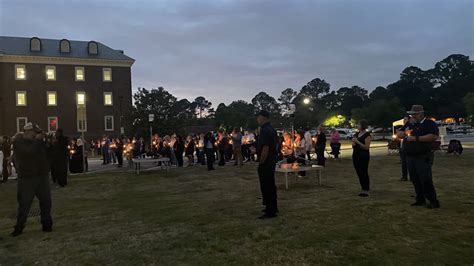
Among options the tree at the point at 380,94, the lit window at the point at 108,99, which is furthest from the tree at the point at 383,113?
the lit window at the point at 108,99

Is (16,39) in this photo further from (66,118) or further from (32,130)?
(32,130)

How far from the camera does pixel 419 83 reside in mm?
102750

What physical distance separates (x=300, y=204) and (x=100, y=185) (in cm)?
804

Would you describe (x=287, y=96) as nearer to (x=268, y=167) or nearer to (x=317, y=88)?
(x=317, y=88)

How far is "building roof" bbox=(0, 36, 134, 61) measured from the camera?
5241cm

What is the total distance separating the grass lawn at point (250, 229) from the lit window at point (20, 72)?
157 feet

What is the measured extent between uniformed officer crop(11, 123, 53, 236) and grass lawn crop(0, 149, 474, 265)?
296 millimetres

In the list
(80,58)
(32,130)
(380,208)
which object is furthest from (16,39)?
(380,208)

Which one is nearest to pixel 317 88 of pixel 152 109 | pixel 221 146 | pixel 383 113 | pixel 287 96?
pixel 287 96

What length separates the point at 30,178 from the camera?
6855 mm

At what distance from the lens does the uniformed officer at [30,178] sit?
679 centimetres

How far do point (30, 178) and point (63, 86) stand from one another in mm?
52673

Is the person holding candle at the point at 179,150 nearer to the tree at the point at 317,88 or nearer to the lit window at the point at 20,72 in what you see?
the lit window at the point at 20,72

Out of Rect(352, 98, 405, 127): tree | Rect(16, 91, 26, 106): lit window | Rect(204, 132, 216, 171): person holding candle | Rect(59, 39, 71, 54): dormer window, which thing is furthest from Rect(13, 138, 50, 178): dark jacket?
Rect(352, 98, 405, 127): tree
